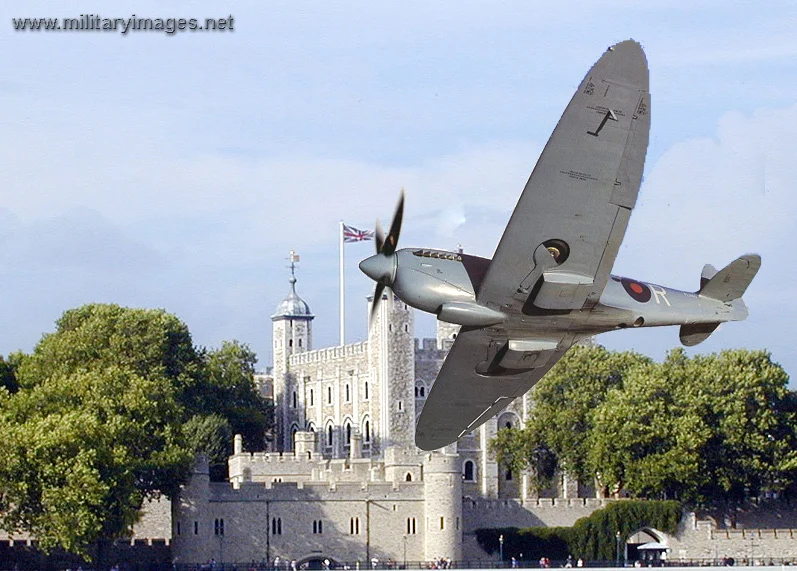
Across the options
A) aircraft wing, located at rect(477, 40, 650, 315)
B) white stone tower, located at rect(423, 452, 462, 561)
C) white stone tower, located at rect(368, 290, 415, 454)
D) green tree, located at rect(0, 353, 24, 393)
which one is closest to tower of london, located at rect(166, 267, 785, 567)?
white stone tower, located at rect(423, 452, 462, 561)

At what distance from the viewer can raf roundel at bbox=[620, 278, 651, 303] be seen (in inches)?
1410

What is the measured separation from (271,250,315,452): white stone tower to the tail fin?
359 feet

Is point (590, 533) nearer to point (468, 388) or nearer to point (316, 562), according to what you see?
point (316, 562)

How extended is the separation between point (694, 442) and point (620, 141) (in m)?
74.9

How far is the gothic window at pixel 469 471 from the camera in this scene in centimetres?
12838

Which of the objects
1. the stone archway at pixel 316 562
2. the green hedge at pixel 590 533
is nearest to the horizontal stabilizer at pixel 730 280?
the stone archway at pixel 316 562

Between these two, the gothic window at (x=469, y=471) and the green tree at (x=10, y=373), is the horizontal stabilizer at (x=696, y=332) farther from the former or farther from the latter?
the gothic window at (x=469, y=471)

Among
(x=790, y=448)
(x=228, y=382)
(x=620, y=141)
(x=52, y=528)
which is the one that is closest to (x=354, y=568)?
(x=52, y=528)

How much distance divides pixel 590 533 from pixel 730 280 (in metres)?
66.4

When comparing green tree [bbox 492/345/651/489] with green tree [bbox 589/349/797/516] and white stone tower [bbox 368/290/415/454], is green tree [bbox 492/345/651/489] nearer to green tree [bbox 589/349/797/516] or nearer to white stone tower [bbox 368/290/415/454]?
green tree [bbox 589/349/797/516]

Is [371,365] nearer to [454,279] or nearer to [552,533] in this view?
[552,533]

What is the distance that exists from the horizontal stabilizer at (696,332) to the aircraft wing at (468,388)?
2405 mm

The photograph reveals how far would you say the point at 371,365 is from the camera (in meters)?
133

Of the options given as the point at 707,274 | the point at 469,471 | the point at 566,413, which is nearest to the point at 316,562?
the point at 566,413
